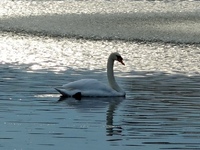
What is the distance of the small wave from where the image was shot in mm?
31062

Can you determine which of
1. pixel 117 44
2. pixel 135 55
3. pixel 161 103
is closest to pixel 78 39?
pixel 117 44

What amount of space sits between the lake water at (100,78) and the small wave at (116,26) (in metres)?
0.03

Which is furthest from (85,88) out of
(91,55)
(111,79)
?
(91,55)

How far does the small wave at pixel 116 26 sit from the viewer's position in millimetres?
31062

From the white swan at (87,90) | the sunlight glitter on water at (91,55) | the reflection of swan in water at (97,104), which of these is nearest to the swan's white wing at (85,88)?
the white swan at (87,90)

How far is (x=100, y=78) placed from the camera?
19609mm

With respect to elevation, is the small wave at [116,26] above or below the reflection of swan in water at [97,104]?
above

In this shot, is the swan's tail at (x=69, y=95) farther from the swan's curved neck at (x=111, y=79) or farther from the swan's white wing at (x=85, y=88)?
the swan's curved neck at (x=111, y=79)

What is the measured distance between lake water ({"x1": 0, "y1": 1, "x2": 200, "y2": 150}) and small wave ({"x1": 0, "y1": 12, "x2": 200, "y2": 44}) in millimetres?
35

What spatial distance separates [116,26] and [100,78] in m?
15.2

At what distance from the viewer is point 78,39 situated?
3017cm

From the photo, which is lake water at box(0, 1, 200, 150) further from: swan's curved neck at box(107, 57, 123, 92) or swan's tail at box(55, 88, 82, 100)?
swan's curved neck at box(107, 57, 123, 92)

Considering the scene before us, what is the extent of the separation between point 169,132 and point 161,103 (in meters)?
3.22

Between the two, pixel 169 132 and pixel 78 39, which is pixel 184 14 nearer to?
pixel 78 39
